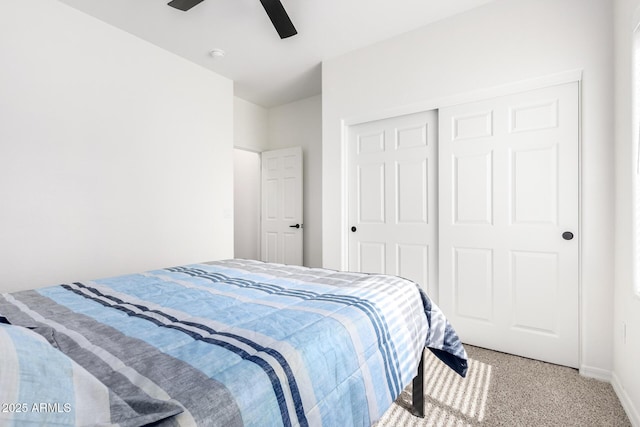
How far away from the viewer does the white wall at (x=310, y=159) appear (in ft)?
13.9

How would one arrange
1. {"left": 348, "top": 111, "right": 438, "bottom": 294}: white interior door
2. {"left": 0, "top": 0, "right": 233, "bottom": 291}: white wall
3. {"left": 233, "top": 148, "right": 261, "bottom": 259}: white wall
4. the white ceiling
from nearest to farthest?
{"left": 0, "top": 0, "right": 233, "bottom": 291}: white wall < the white ceiling < {"left": 348, "top": 111, "right": 438, "bottom": 294}: white interior door < {"left": 233, "top": 148, "right": 261, "bottom": 259}: white wall

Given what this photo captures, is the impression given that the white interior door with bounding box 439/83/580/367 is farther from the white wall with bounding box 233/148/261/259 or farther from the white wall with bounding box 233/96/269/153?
the white wall with bounding box 233/148/261/259

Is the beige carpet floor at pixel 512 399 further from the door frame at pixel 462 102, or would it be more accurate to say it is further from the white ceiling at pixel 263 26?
the white ceiling at pixel 263 26

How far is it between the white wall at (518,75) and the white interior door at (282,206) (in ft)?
3.90

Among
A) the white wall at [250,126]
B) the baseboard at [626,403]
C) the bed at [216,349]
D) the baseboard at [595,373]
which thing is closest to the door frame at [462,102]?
the baseboard at [595,373]

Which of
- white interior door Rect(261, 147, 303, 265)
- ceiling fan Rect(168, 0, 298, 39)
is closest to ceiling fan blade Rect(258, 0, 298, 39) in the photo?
ceiling fan Rect(168, 0, 298, 39)

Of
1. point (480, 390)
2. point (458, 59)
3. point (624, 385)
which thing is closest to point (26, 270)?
A: point (480, 390)

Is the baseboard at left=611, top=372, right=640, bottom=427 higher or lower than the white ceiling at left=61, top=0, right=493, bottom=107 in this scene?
lower

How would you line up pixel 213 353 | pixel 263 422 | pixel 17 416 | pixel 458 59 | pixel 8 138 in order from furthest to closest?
pixel 458 59 < pixel 8 138 < pixel 213 353 < pixel 263 422 < pixel 17 416

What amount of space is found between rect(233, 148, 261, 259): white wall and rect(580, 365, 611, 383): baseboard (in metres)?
4.01

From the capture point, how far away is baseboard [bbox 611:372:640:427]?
1492 mm

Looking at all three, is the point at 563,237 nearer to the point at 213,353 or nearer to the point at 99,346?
the point at 213,353

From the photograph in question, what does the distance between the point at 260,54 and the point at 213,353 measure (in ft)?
10.5

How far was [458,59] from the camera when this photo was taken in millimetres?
2523
